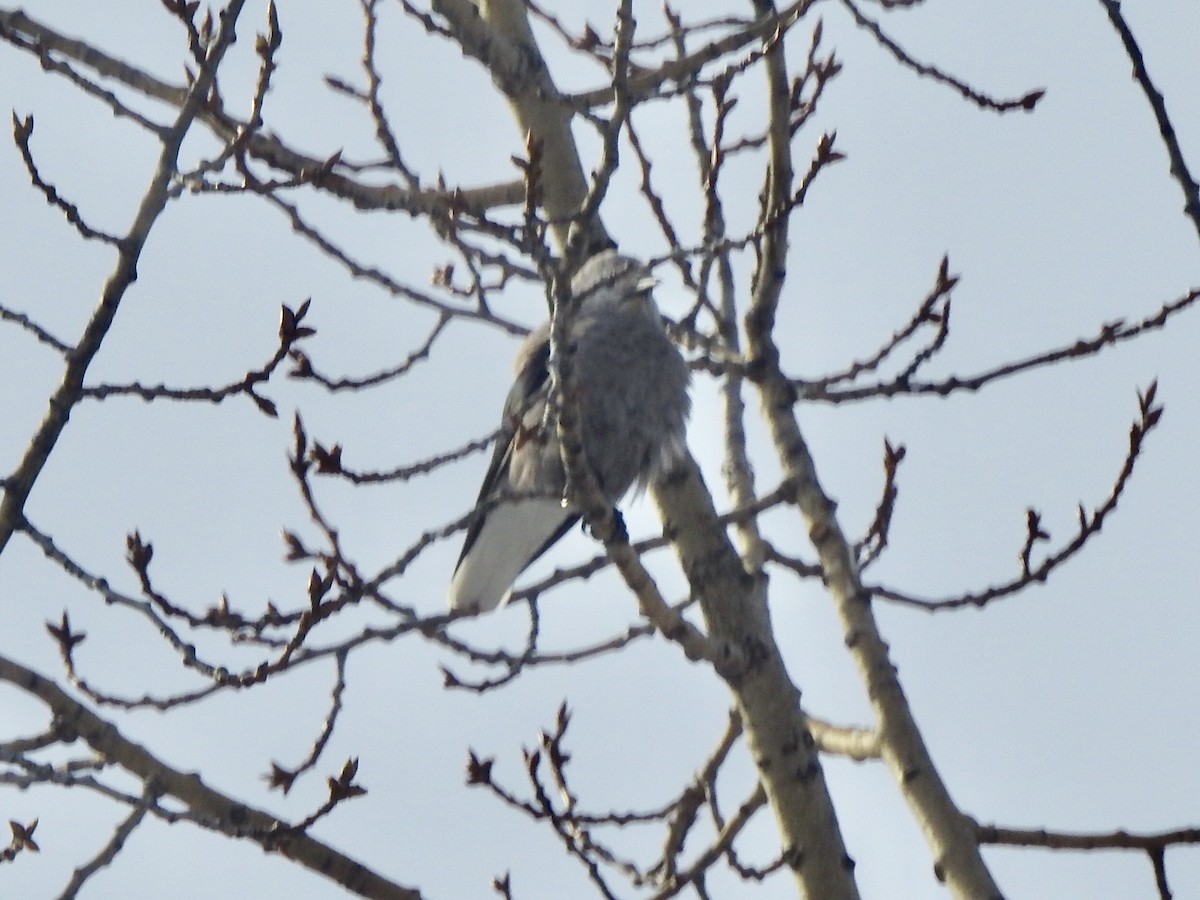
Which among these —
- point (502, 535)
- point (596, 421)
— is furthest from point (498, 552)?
point (596, 421)

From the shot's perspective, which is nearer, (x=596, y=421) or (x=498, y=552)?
(x=596, y=421)

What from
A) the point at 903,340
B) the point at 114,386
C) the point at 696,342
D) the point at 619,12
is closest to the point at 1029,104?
the point at 903,340

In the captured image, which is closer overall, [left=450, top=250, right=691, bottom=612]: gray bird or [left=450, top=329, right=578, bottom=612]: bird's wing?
[left=450, top=250, right=691, bottom=612]: gray bird

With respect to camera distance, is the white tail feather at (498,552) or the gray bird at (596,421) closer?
the gray bird at (596,421)

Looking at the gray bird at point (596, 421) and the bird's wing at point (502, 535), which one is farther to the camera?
the bird's wing at point (502, 535)

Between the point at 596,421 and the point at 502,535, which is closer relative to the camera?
the point at 596,421

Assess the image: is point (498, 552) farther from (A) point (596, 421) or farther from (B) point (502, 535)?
(A) point (596, 421)

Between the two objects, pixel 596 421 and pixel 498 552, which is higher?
pixel 596 421

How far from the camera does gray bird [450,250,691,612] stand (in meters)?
4.32

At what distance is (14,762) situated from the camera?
8.29 feet

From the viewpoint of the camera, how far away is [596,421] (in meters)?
4.44

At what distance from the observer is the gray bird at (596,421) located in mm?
4320

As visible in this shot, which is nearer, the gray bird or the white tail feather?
the gray bird

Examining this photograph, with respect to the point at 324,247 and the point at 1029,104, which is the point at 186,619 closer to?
the point at 324,247
